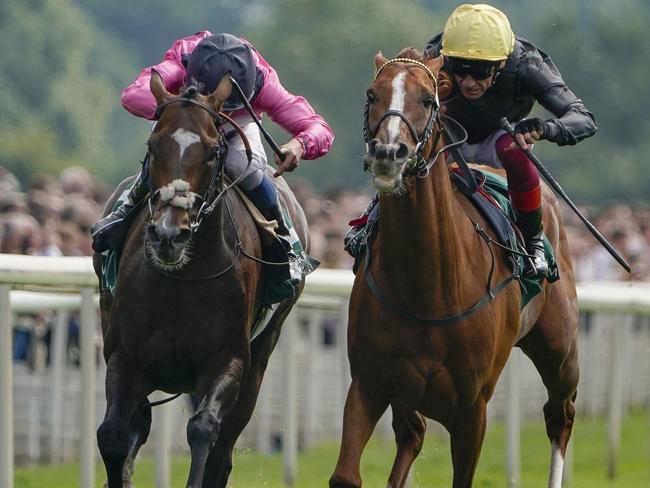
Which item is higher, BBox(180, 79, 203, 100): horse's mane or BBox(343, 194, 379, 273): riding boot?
BBox(180, 79, 203, 100): horse's mane

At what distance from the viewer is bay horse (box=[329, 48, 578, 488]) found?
21.9 ft

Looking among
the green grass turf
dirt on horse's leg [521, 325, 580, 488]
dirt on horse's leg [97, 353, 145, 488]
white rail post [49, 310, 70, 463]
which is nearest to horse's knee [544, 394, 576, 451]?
dirt on horse's leg [521, 325, 580, 488]

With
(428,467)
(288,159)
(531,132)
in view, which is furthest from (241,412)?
(428,467)

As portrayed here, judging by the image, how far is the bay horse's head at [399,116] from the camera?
630cm

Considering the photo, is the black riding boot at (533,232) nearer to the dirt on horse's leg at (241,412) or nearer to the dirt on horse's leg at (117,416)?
the dirt on horse's leg at (241,412)

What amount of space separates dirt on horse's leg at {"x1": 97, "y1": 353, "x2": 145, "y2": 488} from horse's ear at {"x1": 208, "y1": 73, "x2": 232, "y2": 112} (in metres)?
1.12

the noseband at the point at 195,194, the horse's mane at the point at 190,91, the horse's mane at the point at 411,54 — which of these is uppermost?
the horse's mane at the point at 411,54

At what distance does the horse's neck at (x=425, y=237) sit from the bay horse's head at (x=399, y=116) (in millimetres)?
223

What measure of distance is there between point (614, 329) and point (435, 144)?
232 inches

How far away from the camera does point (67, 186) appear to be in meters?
15.1

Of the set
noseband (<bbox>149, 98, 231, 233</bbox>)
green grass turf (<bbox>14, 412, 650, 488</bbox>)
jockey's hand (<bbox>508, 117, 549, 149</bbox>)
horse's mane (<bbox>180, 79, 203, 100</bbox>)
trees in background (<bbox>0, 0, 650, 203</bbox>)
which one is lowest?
green grass turf (<bbox>14, 412, 650, 488</bbox>)

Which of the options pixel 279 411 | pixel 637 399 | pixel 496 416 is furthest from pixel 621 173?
pixel 279 411

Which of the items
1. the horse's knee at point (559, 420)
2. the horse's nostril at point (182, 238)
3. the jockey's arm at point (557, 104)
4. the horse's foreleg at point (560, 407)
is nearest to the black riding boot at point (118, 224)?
the horse's nostril at point (182, 238)

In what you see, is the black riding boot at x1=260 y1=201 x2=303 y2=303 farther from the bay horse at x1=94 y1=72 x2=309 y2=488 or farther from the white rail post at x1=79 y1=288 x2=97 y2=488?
the white rail post at x1=79 y1=288 x2=97 y2=488
